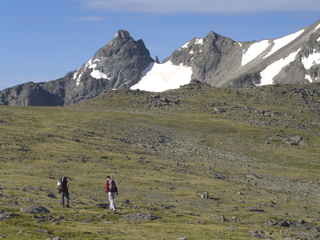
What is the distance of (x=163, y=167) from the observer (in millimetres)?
82812

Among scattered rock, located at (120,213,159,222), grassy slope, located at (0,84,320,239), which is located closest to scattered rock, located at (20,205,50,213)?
grassy slope, located at (0,84,320,239)

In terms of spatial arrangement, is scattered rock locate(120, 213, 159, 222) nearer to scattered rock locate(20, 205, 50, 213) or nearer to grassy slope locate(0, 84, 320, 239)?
grassy slope locate(0, 84, 320, 239)

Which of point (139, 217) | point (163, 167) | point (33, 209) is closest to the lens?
point (33, 209)

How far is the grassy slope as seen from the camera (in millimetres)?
37875

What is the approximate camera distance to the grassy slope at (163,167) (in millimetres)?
37875

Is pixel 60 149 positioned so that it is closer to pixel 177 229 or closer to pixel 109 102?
pixel 177 229

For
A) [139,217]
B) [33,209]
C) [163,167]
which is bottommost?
[139,217]

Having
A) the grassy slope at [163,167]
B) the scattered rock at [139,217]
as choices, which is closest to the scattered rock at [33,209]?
the grassy slope at [163,167]

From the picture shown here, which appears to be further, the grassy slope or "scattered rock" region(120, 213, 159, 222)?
"scattered rock" region(120, 213, 159, 222)

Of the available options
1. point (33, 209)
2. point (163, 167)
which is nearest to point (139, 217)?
point (33, 209)

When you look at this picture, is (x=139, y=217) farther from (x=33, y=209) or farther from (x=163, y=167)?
(x=163, y=167)

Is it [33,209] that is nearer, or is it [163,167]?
[33,209]

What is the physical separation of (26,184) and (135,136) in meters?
64.4

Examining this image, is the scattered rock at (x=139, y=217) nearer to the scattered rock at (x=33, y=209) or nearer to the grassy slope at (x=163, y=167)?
the grassy slope at (x=163, y=167)
